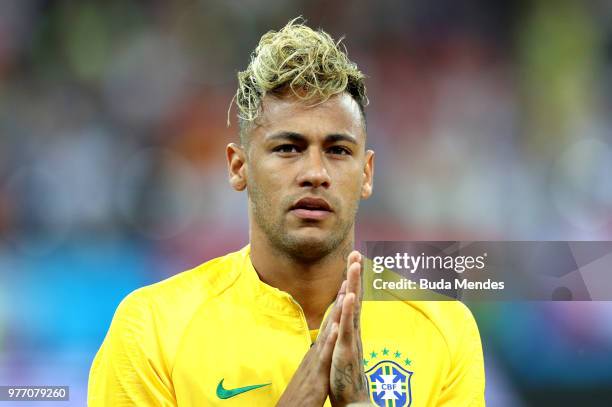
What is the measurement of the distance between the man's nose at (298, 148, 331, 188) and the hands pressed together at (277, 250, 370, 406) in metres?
0.36

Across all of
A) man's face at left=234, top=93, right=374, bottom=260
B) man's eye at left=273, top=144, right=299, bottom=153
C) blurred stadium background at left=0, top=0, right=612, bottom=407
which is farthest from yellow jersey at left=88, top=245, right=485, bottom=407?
blurred stadium background at left=0, top=0, right=612, bottom=407

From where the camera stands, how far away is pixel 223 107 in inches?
173

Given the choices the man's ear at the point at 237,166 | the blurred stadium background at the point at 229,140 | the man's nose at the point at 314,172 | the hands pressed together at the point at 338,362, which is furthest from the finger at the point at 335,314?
the blurred stadium background at the point at 229,140

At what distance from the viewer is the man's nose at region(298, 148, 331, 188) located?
9.06 ft

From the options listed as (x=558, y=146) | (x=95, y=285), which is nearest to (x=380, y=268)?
(x=558, y=146)

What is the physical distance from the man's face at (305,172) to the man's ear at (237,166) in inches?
4.9

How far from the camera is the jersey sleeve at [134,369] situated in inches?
112

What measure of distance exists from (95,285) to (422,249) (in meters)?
1.93

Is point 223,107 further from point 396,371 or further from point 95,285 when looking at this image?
point 396,371

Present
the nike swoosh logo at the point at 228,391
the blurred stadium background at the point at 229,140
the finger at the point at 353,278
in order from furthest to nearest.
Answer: the blurred stadium background at the point at 229,140, the nike swoosh logo at the point at 228,391, the finger at the point at 353,278

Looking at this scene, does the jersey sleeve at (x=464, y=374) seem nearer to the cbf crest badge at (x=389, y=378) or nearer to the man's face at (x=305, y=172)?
the cbf crest badge at (x=389, y=378)

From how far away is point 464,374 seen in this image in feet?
10.2

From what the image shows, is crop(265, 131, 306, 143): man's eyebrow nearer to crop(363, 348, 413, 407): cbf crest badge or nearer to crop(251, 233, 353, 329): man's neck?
crop(251, 233, 353, 329): man's neck

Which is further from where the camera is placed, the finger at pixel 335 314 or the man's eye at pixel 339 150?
the man's eye at pixel 339 150
